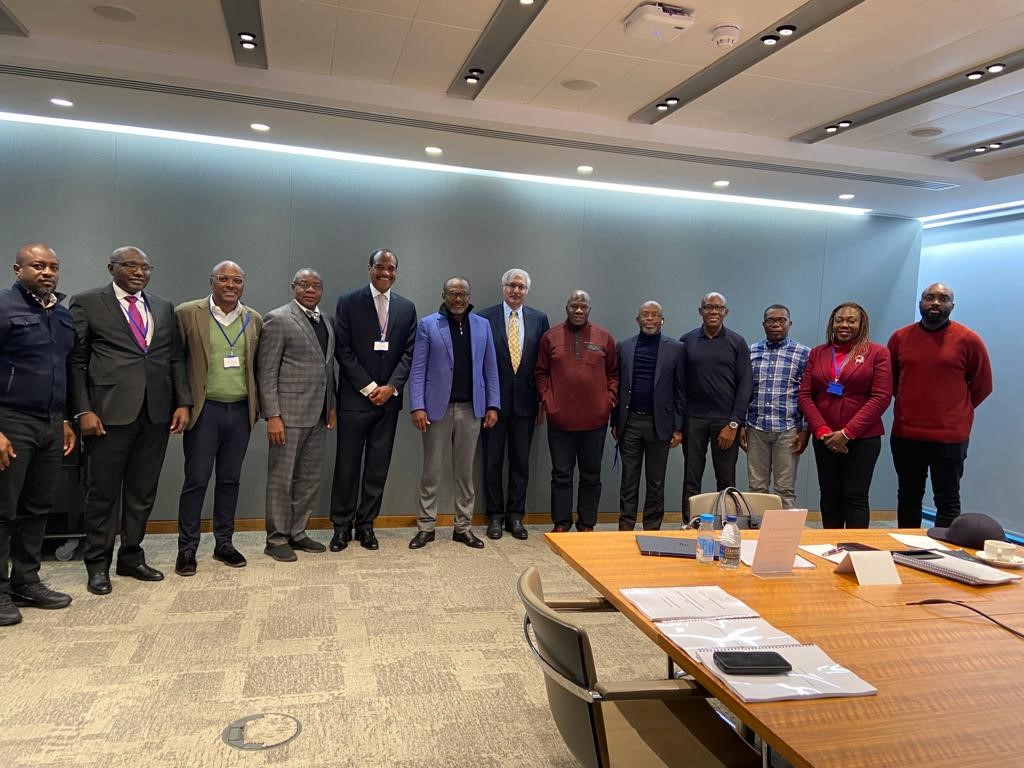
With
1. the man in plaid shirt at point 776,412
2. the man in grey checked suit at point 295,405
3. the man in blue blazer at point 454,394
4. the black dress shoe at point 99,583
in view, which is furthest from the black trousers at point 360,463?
the man in plaid shirt at point 776,412

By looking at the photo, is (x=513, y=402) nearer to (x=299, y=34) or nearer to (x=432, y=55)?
(x=432, y=55)

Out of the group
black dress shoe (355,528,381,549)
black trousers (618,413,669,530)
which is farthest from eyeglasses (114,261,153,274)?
black trousers (618,413,669,530)

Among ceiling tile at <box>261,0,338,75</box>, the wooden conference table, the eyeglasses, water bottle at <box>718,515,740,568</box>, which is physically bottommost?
the wooden conference table

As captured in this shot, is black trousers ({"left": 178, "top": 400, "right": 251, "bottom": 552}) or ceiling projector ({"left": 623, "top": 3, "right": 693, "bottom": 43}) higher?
ceiling projector ({"left": 623, "top": 3, "right": 693, "bottom": 43})

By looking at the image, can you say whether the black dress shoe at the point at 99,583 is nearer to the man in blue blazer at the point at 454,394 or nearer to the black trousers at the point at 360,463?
the black trousers at the point at 360,463

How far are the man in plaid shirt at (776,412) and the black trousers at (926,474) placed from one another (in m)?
0.69

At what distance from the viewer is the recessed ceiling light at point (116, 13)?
11.9 feet

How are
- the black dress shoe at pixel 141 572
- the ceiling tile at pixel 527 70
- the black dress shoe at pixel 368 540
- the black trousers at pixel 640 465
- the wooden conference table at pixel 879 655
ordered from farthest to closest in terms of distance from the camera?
1. the black trousers at pixel 640 465
2. the black dress shoe at pixel 368 540
3. the black dress shoe at pixel 141 572
4. the ceiling tile at pixel 527 70
5. the wooden conference table at pixel 879 655

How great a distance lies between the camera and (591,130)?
5.00 m

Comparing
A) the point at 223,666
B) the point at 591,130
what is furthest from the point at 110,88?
the point at 223,666

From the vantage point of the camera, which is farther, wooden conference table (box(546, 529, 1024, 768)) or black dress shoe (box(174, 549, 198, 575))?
black dress shoe (box(174, 549, 198, 575))

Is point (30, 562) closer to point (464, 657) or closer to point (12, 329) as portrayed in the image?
point (12, 329)

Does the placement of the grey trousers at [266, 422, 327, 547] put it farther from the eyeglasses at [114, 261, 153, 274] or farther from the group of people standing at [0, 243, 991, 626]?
the eyeglasses at [114, 261, 153, 274]

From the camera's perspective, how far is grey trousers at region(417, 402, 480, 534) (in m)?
5.39
